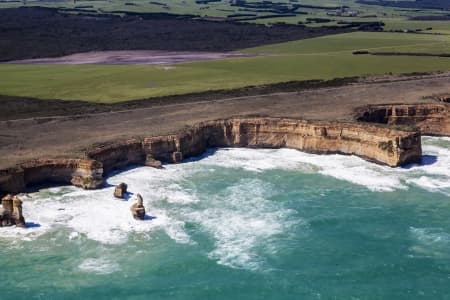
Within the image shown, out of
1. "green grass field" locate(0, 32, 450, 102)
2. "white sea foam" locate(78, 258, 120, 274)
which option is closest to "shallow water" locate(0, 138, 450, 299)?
"white sea foam" locate(78, 258, 120, 274)

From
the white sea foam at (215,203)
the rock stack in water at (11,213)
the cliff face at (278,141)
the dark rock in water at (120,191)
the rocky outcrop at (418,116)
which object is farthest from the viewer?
the rocky outcrop at (418,116)

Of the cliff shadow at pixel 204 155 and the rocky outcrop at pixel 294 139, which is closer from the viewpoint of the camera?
the rocky outcrop at pixel 294 139

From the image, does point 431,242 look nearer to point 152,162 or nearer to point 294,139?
point 294,139

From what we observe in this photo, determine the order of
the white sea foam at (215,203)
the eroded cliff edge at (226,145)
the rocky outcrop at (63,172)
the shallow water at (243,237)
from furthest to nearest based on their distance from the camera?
1. the eroded cliff edge at (226,145)
2. the rocky outcrop at (63,172)
3. the white sea foam at (215,203)
4. the shallow water at (243,237)

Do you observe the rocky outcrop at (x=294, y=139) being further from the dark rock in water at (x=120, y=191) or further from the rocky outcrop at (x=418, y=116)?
the rocky outcrop at (x=418, y=116)

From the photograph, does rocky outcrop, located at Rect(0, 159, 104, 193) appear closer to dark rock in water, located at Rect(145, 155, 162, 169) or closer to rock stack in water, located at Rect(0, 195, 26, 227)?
rock stack in water, located at Rect(0, 195, 26, 227)

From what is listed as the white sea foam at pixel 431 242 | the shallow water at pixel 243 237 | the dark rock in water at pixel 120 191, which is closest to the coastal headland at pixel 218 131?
the shallow water at pixel 243 237

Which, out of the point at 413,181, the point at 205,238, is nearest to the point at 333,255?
the point at 205,238

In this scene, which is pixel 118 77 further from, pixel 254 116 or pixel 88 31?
pixel 88 31
